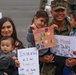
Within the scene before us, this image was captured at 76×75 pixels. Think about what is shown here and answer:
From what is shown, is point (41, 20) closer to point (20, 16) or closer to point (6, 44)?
point (6, 44)

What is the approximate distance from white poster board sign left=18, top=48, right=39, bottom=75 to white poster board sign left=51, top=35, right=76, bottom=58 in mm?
284

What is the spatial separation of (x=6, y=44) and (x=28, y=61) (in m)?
0.45

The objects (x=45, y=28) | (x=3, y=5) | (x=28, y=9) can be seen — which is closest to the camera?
(x=45, y=28)

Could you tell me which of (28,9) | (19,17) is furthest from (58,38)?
(28,9)

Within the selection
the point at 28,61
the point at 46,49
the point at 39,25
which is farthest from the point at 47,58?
the point at 39,25

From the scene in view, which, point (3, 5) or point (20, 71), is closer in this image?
point (20, 71)

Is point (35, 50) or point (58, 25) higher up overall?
point (58, 25)

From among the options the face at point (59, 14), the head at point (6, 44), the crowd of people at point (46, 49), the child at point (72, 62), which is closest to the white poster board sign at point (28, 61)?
the crowd of people at point (46, 49)

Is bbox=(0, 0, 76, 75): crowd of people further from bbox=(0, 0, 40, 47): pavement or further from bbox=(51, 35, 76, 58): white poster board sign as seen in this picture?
bbox=(0, 0, 40, 47): pavement

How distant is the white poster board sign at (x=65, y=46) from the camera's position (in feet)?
17.1

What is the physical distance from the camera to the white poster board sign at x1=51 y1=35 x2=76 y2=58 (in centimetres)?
521

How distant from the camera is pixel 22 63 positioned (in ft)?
17.6

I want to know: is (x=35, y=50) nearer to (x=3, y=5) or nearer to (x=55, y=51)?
(x=55, y=51)

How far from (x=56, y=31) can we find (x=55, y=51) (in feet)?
0.94
